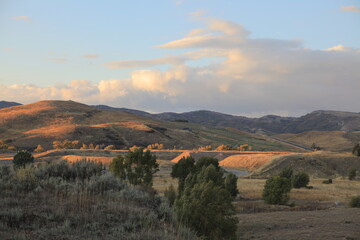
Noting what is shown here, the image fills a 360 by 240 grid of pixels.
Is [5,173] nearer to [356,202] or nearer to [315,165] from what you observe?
[356,202]

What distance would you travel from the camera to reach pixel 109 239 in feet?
24.1

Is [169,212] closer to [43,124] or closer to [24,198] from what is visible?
[24,198]

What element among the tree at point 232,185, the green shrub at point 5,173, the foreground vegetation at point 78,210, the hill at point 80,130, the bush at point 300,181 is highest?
the hill at point 80,130

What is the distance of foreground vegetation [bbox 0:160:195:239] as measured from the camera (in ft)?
24.7

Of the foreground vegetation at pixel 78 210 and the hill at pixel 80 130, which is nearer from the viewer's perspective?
the foreground vegetation at pixel 78 210

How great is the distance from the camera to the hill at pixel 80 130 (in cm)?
10538

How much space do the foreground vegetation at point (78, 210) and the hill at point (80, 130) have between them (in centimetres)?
9189

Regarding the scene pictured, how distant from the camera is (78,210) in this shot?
28.7 feet

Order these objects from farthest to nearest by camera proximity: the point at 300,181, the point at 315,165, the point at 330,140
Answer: the point at 330,140 → the point at 315,165 → the point at 300,181

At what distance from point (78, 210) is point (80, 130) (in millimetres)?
106854

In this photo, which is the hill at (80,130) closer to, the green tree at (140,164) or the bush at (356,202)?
the green tree at (140,164)

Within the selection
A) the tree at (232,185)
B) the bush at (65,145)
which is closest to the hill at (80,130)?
the bush at (65,145)

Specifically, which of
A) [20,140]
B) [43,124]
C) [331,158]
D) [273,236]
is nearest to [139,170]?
[273,236]

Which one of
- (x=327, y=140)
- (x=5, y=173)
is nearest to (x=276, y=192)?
(x=5, y=173)
